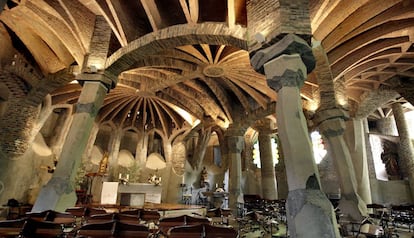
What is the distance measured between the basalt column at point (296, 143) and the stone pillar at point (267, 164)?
11.6 metres

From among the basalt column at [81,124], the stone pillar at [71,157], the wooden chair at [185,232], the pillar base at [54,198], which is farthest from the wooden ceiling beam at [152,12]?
the wooden chair at [185,232]

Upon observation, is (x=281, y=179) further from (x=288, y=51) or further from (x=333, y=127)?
(x=288, y=51)

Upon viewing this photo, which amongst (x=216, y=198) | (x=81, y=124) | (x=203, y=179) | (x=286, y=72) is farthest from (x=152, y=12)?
(x=203, y=179)

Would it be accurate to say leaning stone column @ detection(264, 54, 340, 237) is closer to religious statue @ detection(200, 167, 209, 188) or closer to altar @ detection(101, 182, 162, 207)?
altar @ detection(101, 182, 162, 207)

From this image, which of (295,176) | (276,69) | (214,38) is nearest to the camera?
(295,176)

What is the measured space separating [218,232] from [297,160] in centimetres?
194

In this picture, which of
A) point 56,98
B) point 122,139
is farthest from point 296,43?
point 122,139

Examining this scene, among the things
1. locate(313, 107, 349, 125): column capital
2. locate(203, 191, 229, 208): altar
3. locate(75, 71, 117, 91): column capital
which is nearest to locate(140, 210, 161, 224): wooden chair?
locate(75, 71, 117, 91): column capital

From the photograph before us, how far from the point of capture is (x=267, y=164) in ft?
51.5

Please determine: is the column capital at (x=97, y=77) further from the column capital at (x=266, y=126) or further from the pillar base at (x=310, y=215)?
the column capital at (x=266, y=126)

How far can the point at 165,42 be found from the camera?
6.81m

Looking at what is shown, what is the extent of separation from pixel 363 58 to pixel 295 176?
7907 mm

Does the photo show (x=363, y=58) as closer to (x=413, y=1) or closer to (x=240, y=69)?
(x=413, y=1)

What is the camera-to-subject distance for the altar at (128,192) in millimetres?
9505
